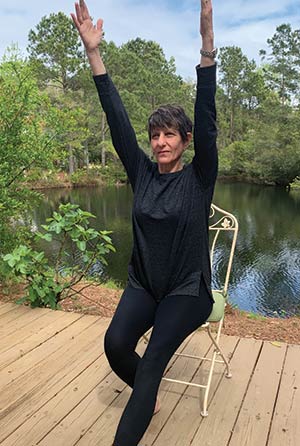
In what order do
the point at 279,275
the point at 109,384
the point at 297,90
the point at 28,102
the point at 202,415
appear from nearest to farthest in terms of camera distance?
the point at 202,415
the point at 109,384
the point at 28,102
the point at 279,275
the point at 297,90

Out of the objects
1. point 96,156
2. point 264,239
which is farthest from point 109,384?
point 96,156

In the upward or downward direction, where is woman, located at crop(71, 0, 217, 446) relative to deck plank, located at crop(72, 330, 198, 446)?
upward

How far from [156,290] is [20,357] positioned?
116cm

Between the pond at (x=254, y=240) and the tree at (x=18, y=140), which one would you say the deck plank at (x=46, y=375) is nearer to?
the tree at (x=18, y=140)

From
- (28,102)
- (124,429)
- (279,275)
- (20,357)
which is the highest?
(28,102)

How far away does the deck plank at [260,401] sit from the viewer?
1.58 meters

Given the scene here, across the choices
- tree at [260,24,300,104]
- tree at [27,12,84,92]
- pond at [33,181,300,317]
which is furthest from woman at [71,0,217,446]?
tree at [260,24,300,104]

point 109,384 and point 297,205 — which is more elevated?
point 109,384

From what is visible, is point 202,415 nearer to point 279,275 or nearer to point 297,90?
point 279,275

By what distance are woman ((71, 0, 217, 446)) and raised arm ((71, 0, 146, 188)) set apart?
126 millimetres

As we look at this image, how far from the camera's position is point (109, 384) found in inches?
78.4

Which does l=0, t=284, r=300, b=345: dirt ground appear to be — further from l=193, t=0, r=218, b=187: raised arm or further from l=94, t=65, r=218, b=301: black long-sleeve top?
l=193, t=0, r=218, b=187: raised arm

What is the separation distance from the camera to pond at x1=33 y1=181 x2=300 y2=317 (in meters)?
7.69

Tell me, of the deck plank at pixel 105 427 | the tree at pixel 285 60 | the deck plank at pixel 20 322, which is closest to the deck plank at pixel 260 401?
the deck plank at pixel 105 427
